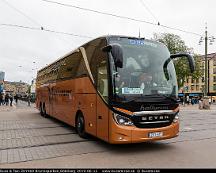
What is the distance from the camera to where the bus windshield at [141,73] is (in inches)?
305

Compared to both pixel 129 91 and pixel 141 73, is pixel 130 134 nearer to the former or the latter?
pixel 129 91

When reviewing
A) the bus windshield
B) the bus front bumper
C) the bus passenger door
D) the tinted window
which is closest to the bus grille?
the bus front bumper

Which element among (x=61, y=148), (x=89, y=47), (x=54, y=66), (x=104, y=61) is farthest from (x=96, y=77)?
(x=54, y=66)

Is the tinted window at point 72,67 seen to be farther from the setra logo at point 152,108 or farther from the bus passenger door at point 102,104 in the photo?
the setra logo at point 152,108

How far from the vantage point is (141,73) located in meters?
8.02

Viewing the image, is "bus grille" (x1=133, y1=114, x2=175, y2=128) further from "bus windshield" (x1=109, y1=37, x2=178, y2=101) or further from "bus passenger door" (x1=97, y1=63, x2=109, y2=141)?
"bus passenger door" (x1=97, y1=63, x2=109, y2=141)

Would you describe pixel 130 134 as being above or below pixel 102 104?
below

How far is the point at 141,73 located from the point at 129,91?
2.09 feet

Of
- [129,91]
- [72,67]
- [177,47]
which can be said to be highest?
[177,47]

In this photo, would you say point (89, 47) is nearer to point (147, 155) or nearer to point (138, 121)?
point (138, 121)

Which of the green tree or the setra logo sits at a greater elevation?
the green tree

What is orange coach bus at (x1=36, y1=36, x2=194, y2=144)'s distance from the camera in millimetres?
7645

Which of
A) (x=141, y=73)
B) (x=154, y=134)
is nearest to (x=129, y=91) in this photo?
(x=141, y=73)

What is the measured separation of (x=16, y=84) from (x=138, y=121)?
647 feet
